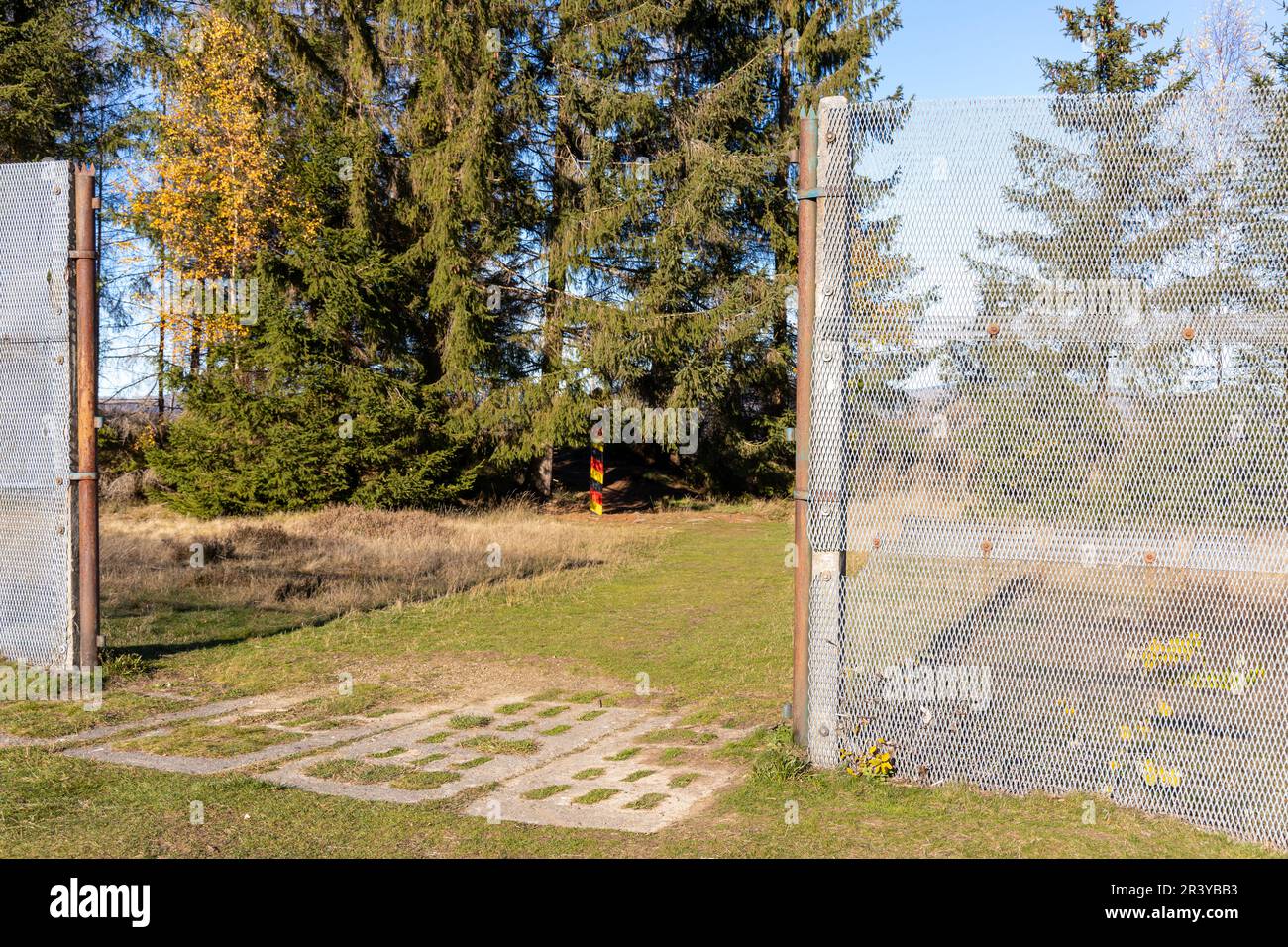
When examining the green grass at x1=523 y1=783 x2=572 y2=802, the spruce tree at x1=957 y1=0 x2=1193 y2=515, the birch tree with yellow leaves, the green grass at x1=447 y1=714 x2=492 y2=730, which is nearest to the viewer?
the spruce tree at x1=957 y1=0 x2=1193 y2=515

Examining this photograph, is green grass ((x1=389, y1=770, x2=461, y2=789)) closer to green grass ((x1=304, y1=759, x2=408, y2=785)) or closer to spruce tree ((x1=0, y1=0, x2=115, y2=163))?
green grass ((x1=304, y1=759, x2=408, y2=785))

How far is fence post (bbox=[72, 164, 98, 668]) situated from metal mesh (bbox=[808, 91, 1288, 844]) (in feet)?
17.5

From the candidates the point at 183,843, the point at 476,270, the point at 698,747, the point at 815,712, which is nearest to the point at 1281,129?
the point at 815,712

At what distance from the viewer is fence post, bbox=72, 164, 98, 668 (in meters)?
7.61

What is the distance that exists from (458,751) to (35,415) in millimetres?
4231

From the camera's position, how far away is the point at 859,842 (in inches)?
183

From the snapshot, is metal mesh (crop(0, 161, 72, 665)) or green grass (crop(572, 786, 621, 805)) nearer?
green grass (crop(572, 786, 621, 805))

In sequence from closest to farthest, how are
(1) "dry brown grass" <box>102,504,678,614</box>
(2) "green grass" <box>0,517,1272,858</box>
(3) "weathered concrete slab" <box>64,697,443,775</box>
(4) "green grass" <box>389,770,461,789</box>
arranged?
1. (2) "green grass" <box>0,517,1272,858</box>
2. (4) "green grass" <box>389,770,461,789</box>
3. (3) "weathered concrete slab" <box>64,697,443,775</box>
4. (1) "dry brown grass" <box>102,504,678,614</box>

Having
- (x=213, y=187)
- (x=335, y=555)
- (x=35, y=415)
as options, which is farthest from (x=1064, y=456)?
(x=213, y=187)

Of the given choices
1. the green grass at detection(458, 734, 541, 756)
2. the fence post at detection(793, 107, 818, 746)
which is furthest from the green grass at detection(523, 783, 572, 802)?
the fence post at detection(793, 107, 818, 746)

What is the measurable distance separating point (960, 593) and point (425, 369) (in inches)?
833

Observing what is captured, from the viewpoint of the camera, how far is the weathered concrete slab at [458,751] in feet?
18.2

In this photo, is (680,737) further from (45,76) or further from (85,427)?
(45,76)
